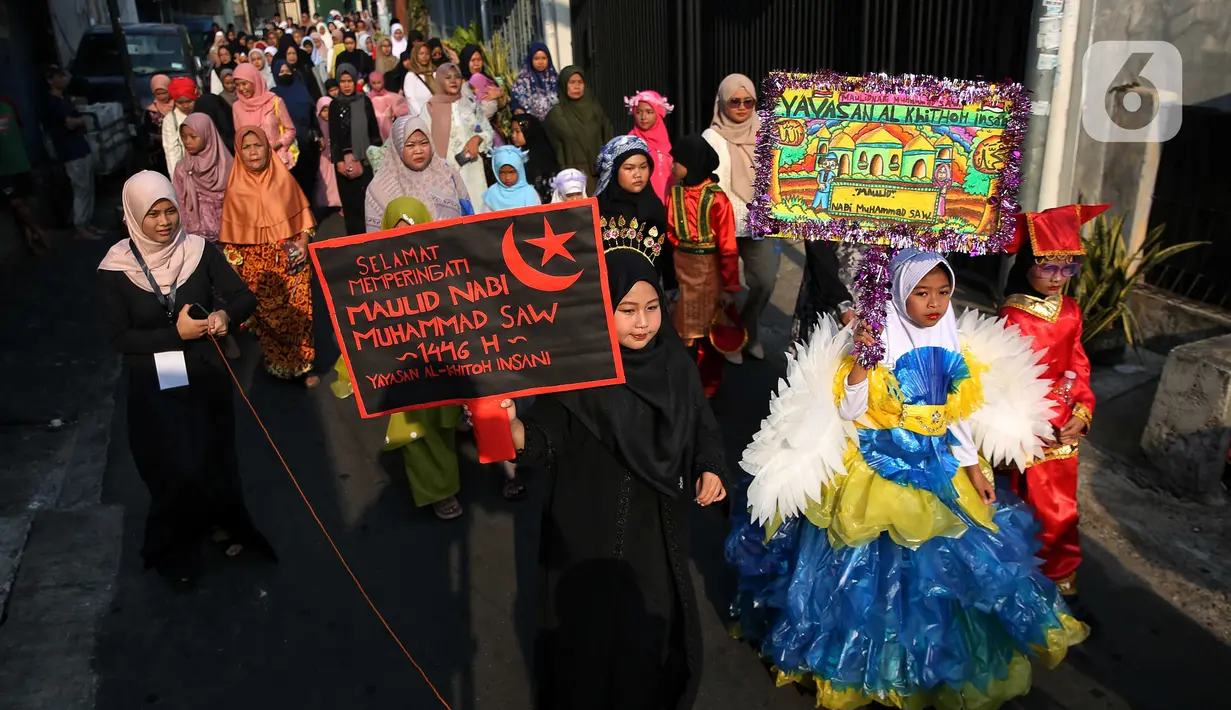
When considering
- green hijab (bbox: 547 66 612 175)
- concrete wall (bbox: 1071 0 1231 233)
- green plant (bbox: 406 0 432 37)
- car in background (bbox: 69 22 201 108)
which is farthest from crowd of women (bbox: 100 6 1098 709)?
green plant (bbox: 406 0 432 37)

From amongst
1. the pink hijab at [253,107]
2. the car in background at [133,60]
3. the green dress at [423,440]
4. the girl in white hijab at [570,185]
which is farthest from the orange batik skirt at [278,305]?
the car in background at [133,60]

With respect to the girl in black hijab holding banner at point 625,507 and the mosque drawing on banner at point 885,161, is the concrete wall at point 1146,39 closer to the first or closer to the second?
Result: the mosque drawing on banner at point 885,161

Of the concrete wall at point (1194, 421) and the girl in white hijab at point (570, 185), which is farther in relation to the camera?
the girl in white hijab at point (570, 185)

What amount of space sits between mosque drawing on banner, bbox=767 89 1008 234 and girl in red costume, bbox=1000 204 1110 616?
25 centimetres

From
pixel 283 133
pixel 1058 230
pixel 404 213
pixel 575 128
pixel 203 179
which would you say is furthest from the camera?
pixel 283 133

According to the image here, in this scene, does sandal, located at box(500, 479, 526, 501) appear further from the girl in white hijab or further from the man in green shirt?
the man in green shirt

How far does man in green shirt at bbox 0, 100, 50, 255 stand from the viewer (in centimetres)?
1083

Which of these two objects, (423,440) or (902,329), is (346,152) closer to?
(423,440)

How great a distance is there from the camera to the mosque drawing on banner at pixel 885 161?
157 inches

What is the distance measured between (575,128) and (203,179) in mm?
3775

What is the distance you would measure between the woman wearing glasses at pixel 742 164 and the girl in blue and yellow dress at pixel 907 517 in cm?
355

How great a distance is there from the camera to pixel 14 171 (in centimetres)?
1088

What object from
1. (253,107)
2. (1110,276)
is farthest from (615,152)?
(253,107)

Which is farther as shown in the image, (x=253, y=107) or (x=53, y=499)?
(x=253, y=107)
